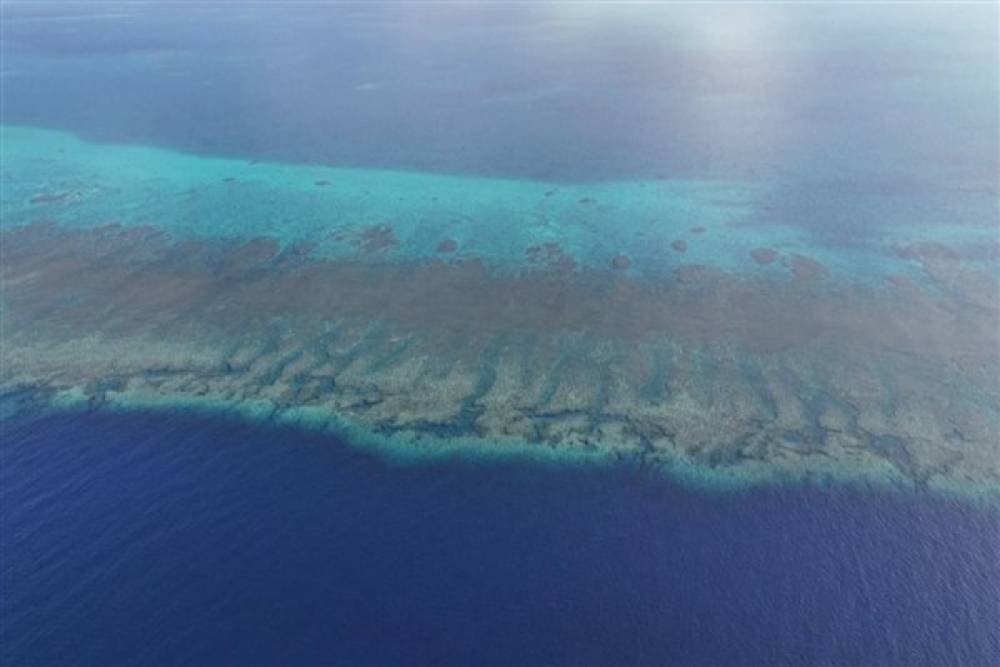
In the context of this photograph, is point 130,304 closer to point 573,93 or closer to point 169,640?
point 169,640

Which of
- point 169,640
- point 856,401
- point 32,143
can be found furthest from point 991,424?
point 32,143

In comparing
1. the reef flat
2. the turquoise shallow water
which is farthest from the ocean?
the turquoise shallow water

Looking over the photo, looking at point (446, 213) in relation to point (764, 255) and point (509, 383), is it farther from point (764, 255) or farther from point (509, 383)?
point (764, 255)

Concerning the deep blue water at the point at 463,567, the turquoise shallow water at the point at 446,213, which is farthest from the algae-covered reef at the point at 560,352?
the deep blue water at the point at 463,567

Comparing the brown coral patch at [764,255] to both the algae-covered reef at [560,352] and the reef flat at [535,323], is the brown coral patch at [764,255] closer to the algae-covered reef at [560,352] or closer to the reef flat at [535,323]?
the reef flat at [535,323]

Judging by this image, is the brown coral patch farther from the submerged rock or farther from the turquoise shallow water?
the submerged rock

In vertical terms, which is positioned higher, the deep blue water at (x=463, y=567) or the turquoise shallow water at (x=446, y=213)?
the turquoise shallow water at (x=446, y=213)
